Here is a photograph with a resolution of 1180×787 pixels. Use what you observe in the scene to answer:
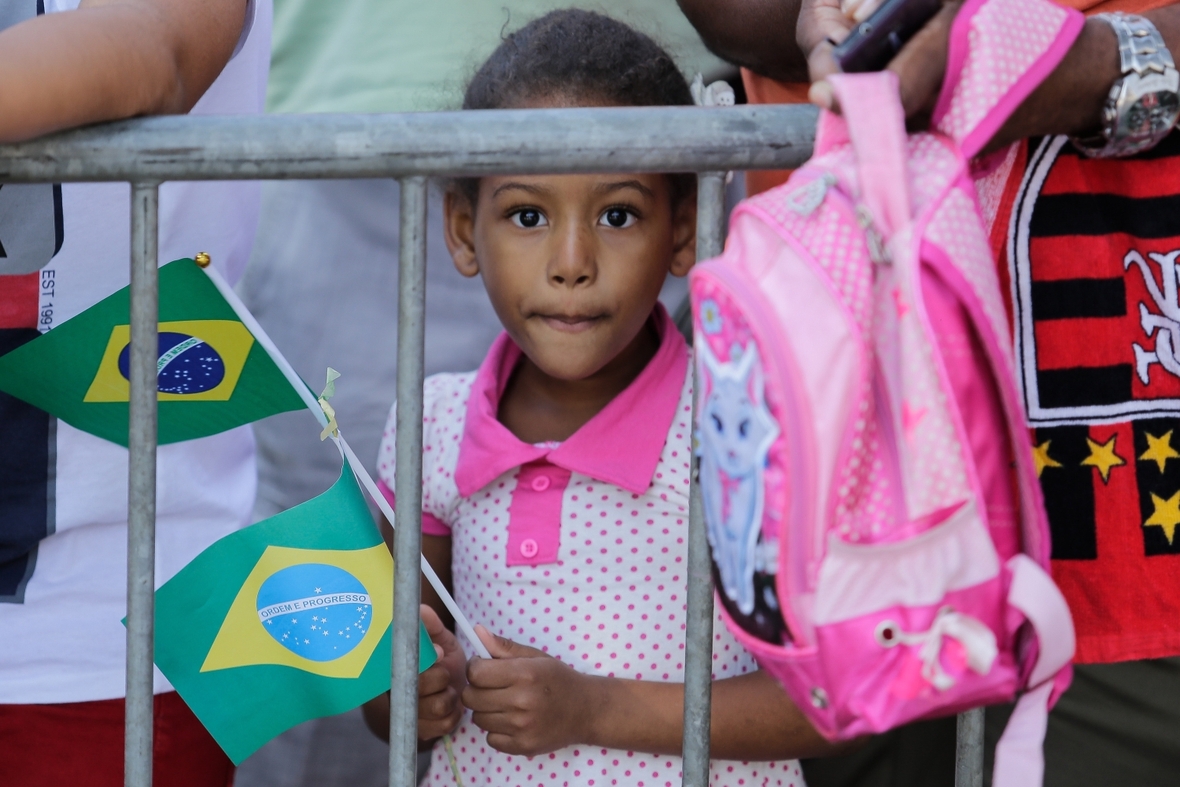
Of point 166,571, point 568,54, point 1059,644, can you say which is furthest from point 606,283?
point 1059,644

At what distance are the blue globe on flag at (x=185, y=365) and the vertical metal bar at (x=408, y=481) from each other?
34 cm

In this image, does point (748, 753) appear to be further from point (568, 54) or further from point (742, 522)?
point (568, 54)

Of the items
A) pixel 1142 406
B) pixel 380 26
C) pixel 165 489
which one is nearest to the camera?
pixel 1142 406

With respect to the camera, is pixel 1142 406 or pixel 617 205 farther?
pixel 617 205

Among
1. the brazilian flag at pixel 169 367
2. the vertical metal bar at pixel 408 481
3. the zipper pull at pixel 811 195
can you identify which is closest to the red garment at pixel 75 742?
the brazilian flag at pixel 169 367

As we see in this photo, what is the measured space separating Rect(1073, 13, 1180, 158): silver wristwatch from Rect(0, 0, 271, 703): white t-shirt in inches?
41.1

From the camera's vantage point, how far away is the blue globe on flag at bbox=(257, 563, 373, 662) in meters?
1.49

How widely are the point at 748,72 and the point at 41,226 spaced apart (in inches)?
39.4

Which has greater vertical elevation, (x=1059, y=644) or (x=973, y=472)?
(x=973, y=472)

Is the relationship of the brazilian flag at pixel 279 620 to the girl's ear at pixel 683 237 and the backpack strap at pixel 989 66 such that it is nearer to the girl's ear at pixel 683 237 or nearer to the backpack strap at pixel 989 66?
the girl's ear at pixel 683 237

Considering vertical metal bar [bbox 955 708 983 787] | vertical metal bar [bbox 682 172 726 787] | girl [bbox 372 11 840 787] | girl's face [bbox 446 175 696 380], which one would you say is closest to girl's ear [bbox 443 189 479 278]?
girl [bbox 372 11 840 787]

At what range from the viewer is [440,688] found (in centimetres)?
174

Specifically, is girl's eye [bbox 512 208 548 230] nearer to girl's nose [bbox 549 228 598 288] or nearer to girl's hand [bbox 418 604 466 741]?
girl's nose [bbox 549 228 598 288]

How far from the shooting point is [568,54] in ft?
6.28
